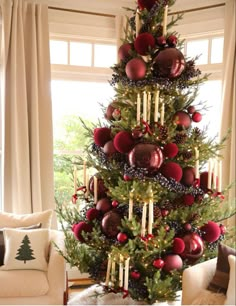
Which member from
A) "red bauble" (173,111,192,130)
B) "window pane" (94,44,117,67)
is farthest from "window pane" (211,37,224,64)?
"red bauble" (173,111,192,130)

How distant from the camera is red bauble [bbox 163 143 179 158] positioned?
7.22 ft

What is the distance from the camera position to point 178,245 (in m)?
2.20

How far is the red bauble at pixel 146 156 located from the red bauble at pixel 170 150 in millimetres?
86

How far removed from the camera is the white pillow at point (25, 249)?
2.75 metres

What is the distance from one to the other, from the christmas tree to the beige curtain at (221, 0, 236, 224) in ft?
3.51

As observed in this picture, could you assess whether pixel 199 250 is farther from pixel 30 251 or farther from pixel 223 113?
pixel 223 113

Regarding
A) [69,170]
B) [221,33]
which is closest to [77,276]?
[69,170]

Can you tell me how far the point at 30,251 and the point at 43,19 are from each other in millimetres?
2283

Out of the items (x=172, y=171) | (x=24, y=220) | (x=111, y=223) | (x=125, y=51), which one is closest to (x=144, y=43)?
(x=125, y=51)

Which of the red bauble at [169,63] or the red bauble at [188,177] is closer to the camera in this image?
the red bauble at [169,63]

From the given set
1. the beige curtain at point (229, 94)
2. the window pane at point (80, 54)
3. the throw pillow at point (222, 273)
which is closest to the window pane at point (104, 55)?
the window pane at point (80, 54)

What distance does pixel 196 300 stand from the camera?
2102 mm

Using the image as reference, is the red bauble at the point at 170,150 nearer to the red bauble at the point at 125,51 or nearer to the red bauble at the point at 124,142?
the red bauble at the point at 124,142

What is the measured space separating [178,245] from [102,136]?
87cm
